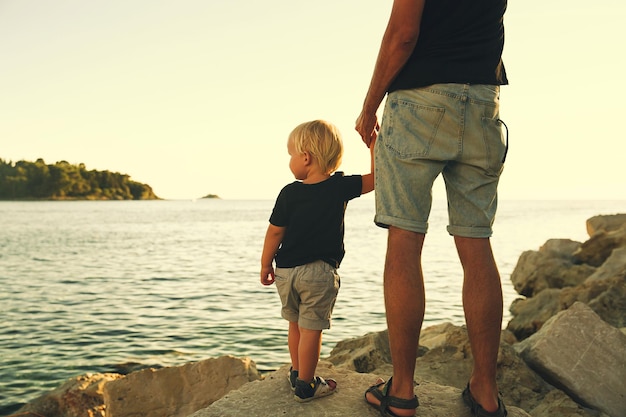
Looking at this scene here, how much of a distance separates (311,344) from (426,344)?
11.2 ft

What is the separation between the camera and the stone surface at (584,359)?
421cm

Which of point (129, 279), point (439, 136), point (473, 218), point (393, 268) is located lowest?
point (129, 279)

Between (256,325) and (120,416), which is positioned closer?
(120,416)

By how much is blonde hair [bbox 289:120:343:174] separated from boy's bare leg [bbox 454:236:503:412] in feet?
2.67

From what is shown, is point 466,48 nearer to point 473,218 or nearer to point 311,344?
point 473,218

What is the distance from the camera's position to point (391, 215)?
2.80 m

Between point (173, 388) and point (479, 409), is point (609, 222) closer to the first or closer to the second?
point (173, 388)

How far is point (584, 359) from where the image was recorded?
435 cm

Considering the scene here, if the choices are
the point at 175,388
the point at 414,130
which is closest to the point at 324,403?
the point at 414,130

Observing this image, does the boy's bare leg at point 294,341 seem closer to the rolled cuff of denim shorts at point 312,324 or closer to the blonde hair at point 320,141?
the rolled cuff of denim shorts at point 312,324

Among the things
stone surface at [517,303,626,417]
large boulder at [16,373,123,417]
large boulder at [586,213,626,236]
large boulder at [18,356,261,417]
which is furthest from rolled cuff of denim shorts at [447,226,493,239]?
large boulder at [586,213,626,236]

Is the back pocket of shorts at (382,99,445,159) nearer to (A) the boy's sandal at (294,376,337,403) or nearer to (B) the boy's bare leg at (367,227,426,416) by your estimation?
(B) the boy's bare leg at (367,227,426,416)

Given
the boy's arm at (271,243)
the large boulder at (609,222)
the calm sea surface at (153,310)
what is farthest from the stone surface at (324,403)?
the large boulder at (609,222)

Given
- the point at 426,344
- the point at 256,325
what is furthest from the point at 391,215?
the point at 256,325
